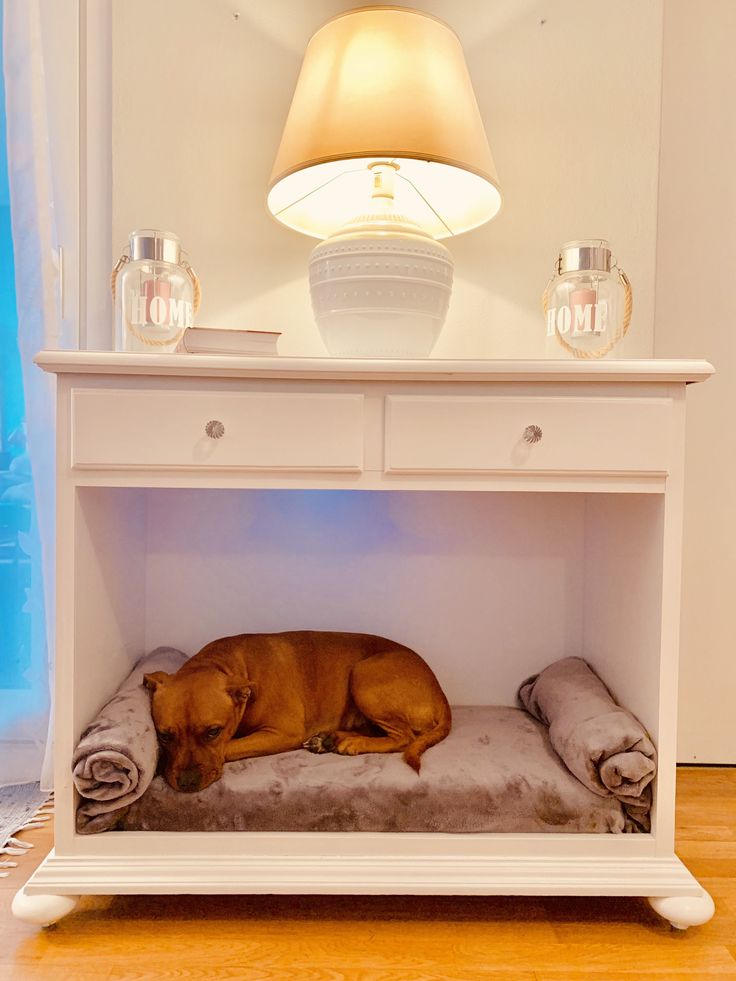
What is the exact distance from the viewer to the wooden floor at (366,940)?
3.53 feet

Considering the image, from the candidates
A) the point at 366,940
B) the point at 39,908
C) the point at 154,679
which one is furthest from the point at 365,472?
the point at 39,908

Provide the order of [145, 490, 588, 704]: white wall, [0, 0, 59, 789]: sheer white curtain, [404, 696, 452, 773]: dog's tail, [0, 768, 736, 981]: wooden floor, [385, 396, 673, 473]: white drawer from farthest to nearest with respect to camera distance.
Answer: [145, 490, 588, 704]: white wall
[0, 0, 59, 789]: sheer white curtain
[404, 696, 452, 773]: dog's tail
[385, 396, 673, 473]: white drawer
[0, 768, 736, 981]: wooden floor

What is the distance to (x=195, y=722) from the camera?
50.3 inches

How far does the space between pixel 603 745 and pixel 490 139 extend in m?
1.37

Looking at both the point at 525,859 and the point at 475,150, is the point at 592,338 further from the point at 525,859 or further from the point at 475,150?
the point at 525,859

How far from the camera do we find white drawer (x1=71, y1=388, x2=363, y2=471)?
1155 millimetres

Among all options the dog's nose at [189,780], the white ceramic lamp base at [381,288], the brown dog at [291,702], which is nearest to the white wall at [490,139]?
the white ceramic lamp base at [381,288]

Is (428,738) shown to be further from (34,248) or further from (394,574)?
(34,248)

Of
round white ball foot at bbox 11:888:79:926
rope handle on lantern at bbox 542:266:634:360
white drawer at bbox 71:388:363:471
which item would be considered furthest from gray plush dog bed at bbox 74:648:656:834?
rope handle on lantern at bbox 542:266:634:360

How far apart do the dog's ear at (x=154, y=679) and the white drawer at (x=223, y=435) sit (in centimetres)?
46

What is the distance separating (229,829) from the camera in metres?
1.20

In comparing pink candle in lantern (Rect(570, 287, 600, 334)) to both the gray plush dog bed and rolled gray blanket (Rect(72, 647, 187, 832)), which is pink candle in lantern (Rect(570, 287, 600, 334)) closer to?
the gray plush dog bed

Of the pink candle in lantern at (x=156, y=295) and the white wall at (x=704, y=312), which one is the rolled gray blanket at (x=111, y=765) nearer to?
the pink candle in lantern at (x=156, y=295)

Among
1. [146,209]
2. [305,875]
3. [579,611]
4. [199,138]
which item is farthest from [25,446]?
[579,611]
